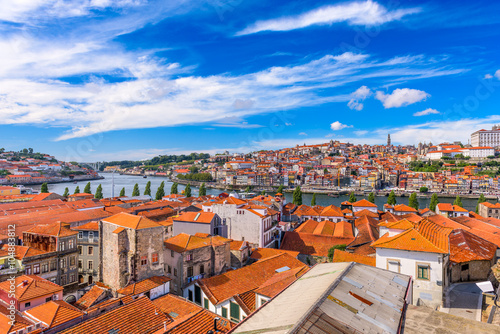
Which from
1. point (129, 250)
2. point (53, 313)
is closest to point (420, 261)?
point (129, 250)

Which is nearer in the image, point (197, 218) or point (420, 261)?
point (420, 261)

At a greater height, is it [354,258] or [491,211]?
[354,258]

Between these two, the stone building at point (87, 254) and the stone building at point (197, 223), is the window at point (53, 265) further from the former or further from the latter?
the stone building at point (197, 223)

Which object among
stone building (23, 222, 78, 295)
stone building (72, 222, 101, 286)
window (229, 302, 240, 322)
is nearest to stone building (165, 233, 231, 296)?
window (229, 302, 240, 322)

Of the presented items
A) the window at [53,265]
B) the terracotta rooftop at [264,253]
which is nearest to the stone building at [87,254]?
the window at [53,265]

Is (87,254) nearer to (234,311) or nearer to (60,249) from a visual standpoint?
(60,249)

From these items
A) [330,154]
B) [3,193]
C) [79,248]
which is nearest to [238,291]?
[79,248]
